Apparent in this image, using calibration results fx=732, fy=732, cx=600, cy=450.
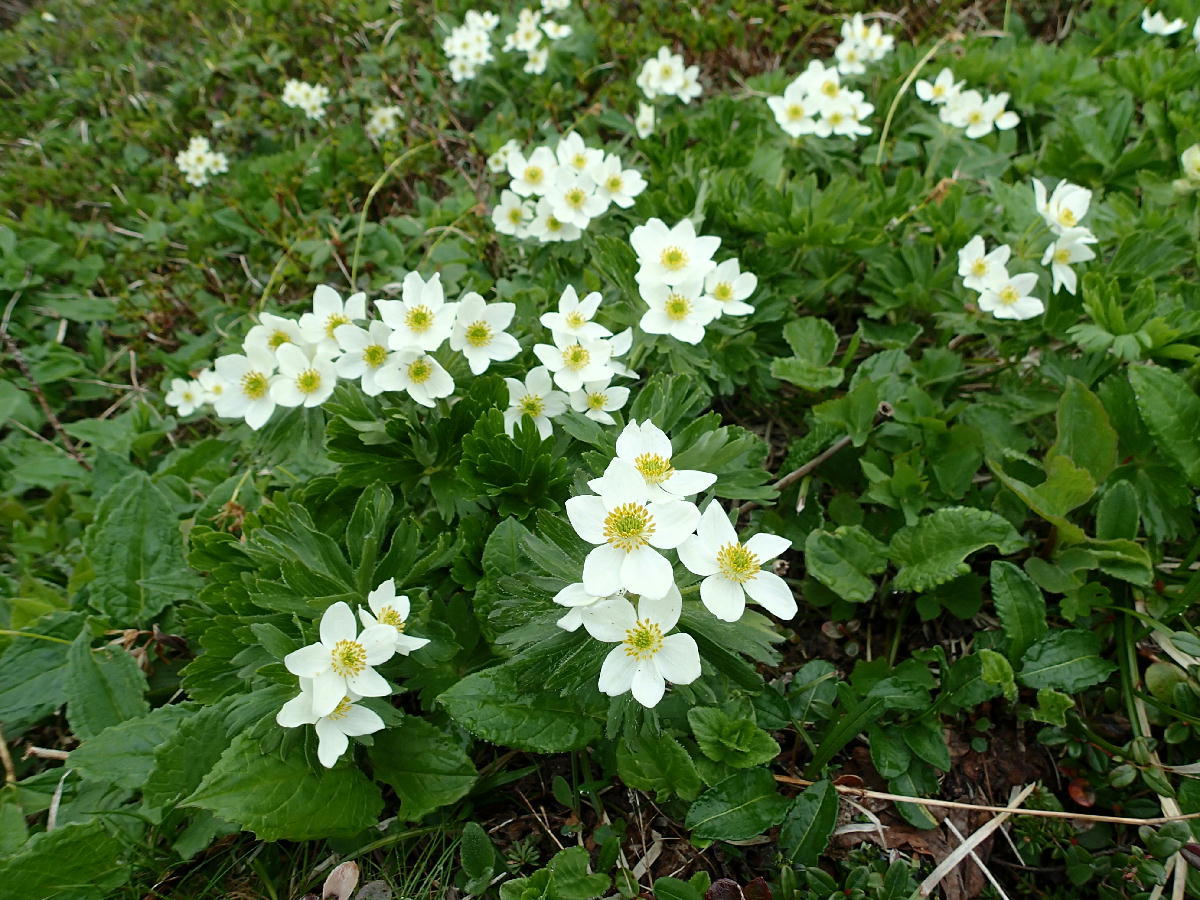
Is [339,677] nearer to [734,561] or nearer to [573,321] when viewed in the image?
[734,561]

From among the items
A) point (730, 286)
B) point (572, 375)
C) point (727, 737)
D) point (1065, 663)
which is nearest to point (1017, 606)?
point (1065, 663)

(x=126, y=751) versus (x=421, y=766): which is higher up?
(x=421, y=766)

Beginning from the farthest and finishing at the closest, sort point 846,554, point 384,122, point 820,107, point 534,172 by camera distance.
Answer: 1. point 384,122
2. point 820,107
3. point 534,172
4. point 846,554

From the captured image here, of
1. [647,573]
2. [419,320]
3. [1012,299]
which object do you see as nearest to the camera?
[647,573]

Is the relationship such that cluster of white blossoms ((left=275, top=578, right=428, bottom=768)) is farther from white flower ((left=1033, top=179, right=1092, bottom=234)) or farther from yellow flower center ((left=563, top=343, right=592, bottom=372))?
white flower ((left=1033, top=179, right=1092, bottom=234))

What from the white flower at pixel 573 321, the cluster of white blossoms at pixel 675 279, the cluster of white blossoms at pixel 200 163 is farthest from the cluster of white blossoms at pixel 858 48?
the cluster of white blossoms at pixel 200 163

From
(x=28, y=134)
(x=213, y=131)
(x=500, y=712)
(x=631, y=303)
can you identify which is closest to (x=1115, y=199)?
(x=631, y=303)

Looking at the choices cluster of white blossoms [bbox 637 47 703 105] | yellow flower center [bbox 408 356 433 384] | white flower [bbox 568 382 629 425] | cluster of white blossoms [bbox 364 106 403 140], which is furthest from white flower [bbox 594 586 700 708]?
cluster of white blossoms [bbox 364 106 403 140]
